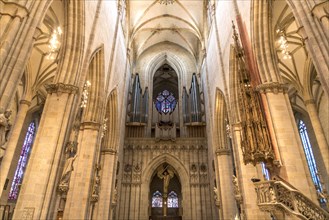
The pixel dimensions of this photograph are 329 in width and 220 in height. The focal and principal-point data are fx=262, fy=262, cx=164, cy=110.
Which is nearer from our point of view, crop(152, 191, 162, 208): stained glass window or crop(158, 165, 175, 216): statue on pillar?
crop(158, 165, 175, 216): statue on pillar

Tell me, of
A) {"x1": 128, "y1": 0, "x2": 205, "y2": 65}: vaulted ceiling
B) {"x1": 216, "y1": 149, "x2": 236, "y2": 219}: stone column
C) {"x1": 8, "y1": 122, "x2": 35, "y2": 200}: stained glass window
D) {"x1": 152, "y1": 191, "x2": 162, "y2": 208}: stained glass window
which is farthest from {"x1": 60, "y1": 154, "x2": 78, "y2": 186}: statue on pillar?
{"x1": 128, "y1": 0, "x2": 205, "y2": 65}: vaulted ceiling

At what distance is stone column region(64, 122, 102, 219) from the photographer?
31.4 ft

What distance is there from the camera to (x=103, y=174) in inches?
560

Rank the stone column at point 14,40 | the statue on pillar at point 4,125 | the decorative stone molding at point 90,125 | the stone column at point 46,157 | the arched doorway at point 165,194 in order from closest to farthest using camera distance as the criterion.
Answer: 1. the statue on pillar at point 4,125
2. the stone column at point 14,40
3. the stone column at point 46,157
4. the decorative stone molding at point 90,125
5. the arched doorway at point 165,194

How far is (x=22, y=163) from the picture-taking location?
1697 centimetres

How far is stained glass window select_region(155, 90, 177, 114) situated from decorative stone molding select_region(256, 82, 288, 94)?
1397 centimetres

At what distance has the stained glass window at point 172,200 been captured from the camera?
1969 centimetres

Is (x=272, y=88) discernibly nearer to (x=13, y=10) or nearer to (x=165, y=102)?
(x=13, y=10)

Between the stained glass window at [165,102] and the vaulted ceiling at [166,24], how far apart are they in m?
4.19

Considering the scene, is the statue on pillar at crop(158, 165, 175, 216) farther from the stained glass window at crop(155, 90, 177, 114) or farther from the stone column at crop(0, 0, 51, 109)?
the stone column at crop(0, 0, 51, 109)

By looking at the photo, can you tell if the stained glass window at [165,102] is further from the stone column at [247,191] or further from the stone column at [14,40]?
the stone column at [14,40]

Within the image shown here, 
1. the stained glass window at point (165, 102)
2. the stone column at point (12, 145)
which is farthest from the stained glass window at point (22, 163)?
the stained glass window at point (165, 102)

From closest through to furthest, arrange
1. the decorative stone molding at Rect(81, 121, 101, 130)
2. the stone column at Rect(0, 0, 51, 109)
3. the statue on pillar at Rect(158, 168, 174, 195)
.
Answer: the stone column at Rect(0, 0, 51, 109) → the decorative stone molding at Rect(81, 121, 101, 130) → the statue on pillar at Rect(158, 168, 174, 195)

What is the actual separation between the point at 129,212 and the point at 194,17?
584 inches
